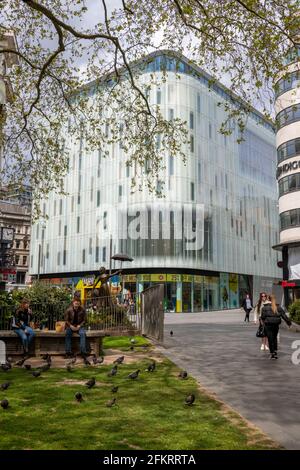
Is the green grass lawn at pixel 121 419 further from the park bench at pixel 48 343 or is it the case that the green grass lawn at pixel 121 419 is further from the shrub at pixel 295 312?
the shrub at pixel 295 312

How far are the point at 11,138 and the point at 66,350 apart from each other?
24.0 feet

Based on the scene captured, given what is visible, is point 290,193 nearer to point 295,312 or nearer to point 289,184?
point 289,184

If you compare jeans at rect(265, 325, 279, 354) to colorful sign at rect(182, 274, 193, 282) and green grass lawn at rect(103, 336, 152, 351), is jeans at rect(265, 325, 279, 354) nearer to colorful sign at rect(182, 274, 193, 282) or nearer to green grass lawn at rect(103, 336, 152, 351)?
green grass lawn at rect(103, 336, 152, 351)

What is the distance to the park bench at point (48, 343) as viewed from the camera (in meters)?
11.3

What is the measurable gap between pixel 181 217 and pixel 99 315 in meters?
33.0

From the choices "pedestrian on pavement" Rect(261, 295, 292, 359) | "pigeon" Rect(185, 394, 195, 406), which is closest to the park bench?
"pedestrian on pavement" Rect(261, 295, 292, 359)

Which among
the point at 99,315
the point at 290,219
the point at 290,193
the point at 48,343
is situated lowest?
the point at 48,343

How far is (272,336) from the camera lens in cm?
1188

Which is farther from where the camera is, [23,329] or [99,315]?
[99,315]

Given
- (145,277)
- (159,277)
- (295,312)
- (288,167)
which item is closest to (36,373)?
(295,312)

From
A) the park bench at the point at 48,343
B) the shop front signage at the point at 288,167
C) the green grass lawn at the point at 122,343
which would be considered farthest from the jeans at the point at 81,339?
the shop front signage at the point at 288,167

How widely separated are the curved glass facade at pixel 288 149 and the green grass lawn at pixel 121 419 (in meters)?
30.9
